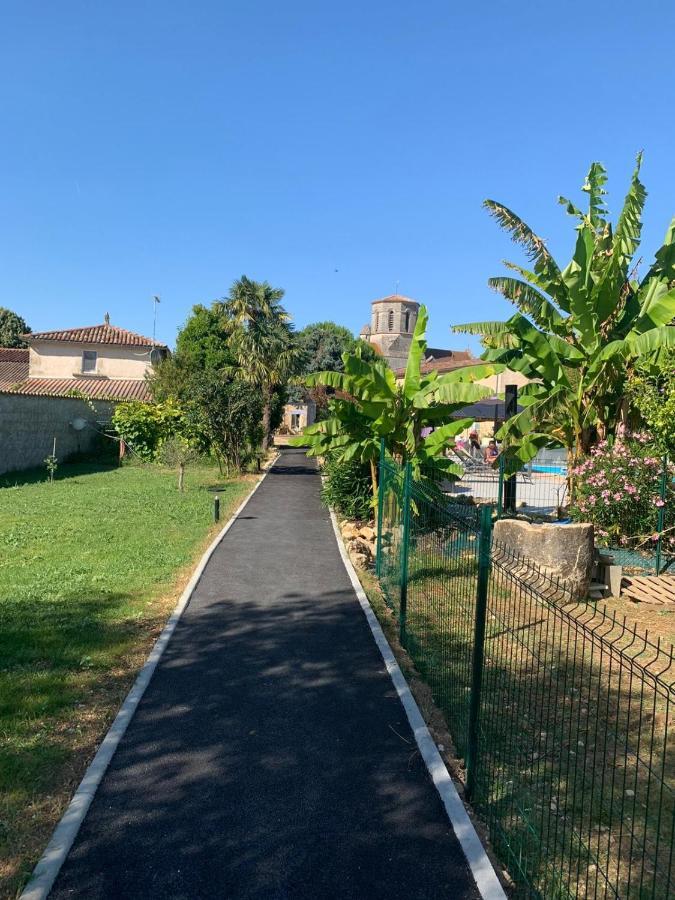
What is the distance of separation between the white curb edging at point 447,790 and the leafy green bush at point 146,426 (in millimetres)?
25017

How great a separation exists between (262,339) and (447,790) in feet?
115

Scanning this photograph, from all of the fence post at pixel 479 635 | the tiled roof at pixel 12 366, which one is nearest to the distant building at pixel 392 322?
the tiled roof at pixel 12 366

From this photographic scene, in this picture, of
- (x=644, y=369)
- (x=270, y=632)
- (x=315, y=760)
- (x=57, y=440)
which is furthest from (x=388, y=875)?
(x=57, y=440)

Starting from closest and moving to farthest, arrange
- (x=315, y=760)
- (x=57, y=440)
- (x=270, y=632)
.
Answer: (x=315, y=760)
(x=270, y=632)
(x=57, y=440)

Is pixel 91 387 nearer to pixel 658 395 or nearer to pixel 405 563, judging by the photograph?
pixel 658 395

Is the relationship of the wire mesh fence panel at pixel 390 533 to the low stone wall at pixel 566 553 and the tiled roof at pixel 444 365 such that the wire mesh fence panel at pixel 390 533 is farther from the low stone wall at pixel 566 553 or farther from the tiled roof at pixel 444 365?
the tiled roof at pixel 444 365

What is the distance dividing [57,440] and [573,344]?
21450 mm

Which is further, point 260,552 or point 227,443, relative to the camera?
point 227,443

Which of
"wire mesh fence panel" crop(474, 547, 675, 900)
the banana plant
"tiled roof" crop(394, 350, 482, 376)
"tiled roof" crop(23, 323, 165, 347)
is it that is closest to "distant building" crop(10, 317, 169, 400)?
"tiled roof" crop(23, 323, 165, 347)

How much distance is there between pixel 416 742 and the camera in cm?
511

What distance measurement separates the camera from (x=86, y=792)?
430cm

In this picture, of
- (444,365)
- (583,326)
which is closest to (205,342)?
(444,365)

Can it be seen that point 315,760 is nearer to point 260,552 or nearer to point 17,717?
point 17,717

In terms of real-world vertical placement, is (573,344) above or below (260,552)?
above
